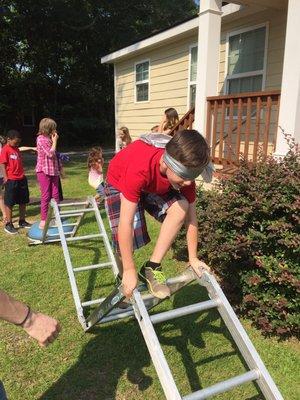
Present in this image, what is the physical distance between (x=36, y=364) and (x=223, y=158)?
4.66 metres

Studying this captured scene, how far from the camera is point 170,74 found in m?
10.8

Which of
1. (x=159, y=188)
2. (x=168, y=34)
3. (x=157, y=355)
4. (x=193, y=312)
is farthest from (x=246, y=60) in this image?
(x=157, y=355)

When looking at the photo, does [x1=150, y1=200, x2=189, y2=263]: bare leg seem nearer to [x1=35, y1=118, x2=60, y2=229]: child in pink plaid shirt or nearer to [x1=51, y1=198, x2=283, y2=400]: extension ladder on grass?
[x1=51, y1=198, x2=283, y2=400]: extension ladder on grass

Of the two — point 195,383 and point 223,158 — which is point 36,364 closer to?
point 195,383

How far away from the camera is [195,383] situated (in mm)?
2906

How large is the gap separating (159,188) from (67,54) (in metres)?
26.0

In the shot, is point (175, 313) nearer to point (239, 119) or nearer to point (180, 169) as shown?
point (180, 169)

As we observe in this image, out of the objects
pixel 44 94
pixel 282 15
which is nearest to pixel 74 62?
pixel 44 94

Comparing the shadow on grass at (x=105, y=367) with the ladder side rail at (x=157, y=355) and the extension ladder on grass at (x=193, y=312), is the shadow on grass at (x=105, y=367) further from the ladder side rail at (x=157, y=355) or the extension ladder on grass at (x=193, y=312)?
the ladder side rail at (x=157, y=355)

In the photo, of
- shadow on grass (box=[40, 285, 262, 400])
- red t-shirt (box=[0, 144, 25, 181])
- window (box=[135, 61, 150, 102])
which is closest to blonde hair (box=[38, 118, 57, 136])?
red t-shirt (box=[0, 144, 25, 181])

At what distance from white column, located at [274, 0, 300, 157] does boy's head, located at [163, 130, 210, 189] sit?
3674 millimetres

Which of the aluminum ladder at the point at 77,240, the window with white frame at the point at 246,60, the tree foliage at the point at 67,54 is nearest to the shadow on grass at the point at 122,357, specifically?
the aluminum ladder at the point at 77,240

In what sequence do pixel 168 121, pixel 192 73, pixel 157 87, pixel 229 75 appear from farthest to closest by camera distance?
pixel 157 87, pixel 192 73, pixel 229 75, pixel 168 121

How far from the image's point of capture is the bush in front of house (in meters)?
3.17
